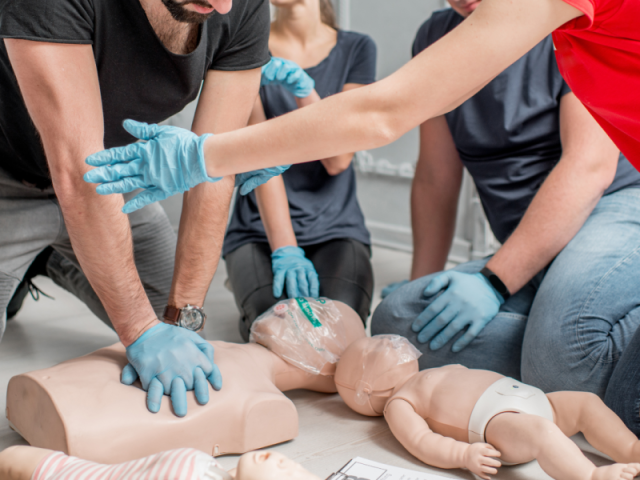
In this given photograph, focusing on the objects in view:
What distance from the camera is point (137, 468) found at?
84cm

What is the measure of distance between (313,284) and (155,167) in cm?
75

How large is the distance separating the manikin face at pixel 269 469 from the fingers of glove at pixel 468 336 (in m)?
0.67

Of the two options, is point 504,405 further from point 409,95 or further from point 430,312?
point 409,95

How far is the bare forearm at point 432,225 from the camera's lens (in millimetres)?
1986

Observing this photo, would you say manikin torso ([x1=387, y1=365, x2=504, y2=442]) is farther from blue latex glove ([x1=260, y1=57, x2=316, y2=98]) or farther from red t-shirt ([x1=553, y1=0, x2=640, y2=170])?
blue latex glove ([x1=260, y1=57, x2=316, y2=98])

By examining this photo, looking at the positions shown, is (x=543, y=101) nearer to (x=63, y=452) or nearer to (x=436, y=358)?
(x=436, y=358)

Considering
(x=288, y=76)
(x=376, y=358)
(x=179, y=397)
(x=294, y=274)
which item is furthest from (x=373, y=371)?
(x=288, y=76)

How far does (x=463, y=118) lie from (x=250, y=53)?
66cm

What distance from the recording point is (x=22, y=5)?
3.16ft

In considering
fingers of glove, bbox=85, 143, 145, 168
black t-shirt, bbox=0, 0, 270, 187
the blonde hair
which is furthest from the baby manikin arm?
the blonde hair

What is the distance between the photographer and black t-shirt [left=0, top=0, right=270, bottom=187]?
0.98 meters

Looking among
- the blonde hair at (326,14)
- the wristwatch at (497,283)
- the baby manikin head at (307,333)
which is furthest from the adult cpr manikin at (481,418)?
the blonde hair at (326,14)

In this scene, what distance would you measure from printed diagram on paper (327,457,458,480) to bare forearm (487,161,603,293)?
603 millimetres

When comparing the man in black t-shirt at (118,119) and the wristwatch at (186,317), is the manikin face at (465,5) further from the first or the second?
the wristwatch at (186,317)
